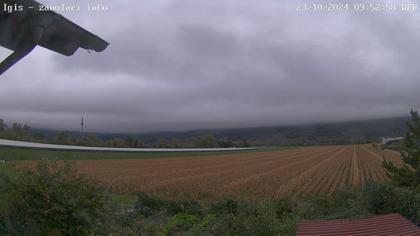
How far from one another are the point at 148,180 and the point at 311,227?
2117 cm

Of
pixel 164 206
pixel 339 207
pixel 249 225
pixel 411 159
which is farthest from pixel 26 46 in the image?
pixel 411 159

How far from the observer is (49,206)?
6.32 m

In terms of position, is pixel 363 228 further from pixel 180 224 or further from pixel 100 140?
pixel 100 140

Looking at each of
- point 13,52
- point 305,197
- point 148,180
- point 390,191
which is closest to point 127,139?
point 148,180

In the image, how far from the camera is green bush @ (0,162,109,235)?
20.2 feet

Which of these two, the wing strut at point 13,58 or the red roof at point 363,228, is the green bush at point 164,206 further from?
the wing strut at point 13,58

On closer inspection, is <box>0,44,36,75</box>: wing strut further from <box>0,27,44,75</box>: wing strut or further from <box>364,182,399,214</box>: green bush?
<box>364,182,399,214</box>: green bush

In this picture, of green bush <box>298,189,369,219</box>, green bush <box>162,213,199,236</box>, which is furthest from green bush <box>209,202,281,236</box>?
green bush <box>298,189,369,219</box>

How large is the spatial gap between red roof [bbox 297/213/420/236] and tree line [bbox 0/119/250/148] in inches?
2766

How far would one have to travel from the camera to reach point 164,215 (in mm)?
15219

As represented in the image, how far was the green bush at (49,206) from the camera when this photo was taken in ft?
20.2

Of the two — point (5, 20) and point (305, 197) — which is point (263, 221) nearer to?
point (5, 20)

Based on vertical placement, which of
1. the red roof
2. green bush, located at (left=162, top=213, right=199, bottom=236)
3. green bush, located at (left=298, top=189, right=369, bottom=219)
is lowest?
green bush, located at (left=162, top=213, right=199, bottom=236)

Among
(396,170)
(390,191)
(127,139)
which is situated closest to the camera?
(390,191)
